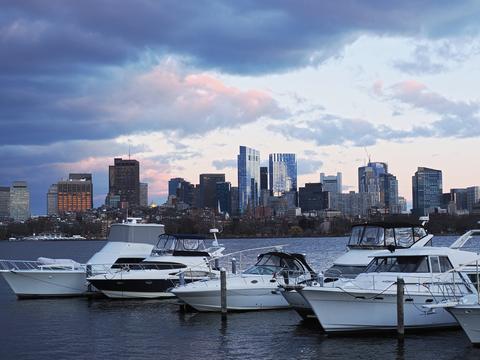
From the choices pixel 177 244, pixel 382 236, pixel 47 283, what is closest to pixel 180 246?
pixel 177 244

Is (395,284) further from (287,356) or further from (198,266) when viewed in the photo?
(198,266)

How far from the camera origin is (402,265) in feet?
98.3

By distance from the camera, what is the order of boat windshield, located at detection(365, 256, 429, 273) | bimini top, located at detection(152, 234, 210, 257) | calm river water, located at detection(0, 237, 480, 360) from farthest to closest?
bimini top, located at detection(152, 234, 210, 257), boat windshield, located at detection(365, 256, 429, 273), calm river water, located at detection(0, 237, 480, 360)

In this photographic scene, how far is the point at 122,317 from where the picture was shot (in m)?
36.7

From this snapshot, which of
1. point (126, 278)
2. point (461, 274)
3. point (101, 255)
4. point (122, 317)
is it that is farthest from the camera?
point (101, 255)

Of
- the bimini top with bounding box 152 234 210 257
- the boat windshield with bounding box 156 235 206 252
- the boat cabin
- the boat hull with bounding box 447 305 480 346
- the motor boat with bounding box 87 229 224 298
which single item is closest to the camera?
the boat hull with bounding box 447 305 480 346

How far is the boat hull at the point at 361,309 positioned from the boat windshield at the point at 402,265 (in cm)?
147

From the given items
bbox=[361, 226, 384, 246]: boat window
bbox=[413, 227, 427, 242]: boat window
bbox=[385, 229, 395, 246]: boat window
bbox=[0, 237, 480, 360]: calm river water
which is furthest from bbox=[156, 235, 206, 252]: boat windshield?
bbox=[413, 227, 427, 242]: boat window

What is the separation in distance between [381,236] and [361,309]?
31.9 feet

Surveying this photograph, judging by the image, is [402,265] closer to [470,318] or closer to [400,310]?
[400,310]

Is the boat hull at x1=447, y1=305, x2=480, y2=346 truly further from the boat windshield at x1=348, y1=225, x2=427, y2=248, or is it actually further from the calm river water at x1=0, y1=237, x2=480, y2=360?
the boat windshield at x1=348, y1=225, x2=427, y2=248

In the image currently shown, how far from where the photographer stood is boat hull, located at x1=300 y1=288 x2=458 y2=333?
28203mm

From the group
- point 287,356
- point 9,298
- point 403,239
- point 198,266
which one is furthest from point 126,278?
point 287,356

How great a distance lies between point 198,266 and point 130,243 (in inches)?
228
